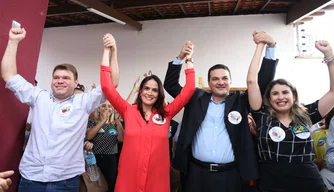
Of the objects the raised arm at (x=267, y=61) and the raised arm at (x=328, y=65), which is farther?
the raised arm at (x=267, y=61)

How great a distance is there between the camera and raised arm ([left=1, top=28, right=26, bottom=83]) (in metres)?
1.33

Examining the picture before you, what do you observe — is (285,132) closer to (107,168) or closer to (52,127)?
(52,127)

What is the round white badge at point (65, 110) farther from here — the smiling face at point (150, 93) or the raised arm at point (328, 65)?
the raised arm at point (328, 65)

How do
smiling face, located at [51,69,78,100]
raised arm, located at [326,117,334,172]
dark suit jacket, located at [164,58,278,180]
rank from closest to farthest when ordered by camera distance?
raised arm, located at [326,117,334,172] → smiling face, located at [51,69,78,100] → dark suit jacket, located at [164,58,278,180]

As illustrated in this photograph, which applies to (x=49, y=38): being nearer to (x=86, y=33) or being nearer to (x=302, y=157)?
(x=86, y=33)

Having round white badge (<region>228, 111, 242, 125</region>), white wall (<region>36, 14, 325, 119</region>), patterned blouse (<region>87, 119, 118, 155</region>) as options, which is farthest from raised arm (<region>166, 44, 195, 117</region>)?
white wall (<region>36, 14, 325, 119</region>)

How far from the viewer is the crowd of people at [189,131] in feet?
4.54

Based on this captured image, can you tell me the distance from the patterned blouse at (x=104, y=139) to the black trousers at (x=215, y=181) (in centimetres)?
123

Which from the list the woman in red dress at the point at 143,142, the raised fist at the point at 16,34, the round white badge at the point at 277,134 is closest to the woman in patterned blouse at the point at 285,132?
the round white badge at the point at 277,134

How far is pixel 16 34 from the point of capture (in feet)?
4.43

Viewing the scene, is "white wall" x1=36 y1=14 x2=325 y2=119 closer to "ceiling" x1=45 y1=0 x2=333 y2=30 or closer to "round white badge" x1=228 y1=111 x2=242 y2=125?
"ceiling" x1=45 y1=0 x2=333 y2=30

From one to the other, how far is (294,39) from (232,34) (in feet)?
3.41

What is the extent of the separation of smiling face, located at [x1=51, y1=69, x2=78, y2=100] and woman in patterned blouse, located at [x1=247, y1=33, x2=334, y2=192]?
1.18m

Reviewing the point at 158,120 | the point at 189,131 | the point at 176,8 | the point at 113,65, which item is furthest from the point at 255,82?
the point at 176,8
